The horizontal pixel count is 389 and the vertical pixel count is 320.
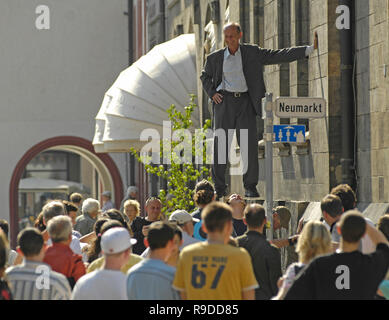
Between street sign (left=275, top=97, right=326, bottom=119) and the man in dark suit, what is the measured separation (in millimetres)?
481

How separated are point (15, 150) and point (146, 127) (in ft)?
26.6

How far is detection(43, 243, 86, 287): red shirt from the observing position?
825cm

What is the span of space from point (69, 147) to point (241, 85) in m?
24.6

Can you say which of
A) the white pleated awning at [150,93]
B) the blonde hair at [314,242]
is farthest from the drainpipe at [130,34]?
the blonde hair at [314,242]

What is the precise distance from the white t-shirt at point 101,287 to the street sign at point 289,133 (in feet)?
15.7

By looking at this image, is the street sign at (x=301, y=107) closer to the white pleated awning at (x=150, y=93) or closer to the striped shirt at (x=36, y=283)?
the striped shirt at (x=36, y=283)

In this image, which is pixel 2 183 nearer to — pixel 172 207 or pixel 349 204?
pixel 172 207

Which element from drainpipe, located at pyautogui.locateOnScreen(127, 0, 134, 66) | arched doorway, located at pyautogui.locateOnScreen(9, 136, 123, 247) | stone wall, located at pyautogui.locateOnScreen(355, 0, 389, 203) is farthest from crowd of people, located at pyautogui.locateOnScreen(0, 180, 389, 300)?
drainpipe, located at pyautogui.locateOnScreen(127, 0, 134, 66)

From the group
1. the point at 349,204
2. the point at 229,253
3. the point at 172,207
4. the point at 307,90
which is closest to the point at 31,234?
the point at 229,253

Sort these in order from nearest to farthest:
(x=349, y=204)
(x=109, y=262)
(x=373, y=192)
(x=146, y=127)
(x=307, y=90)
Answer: (x=109, y=262) → (x=349, y=204) → (x=373, y=192) → (x=307, y=90) → (x=146, y=127)

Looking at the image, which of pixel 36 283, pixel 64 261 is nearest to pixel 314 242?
pixel 36 283

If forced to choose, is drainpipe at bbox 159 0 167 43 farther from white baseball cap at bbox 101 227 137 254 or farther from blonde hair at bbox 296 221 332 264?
blonde hair at bbox 296 221 332 264

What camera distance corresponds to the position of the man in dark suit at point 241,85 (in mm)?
11453
